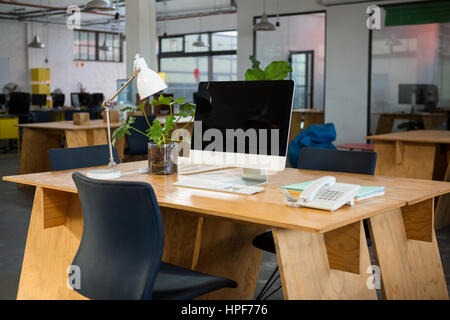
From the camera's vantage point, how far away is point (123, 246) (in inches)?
77.5

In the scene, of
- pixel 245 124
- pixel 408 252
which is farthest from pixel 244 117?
pixel 408 252

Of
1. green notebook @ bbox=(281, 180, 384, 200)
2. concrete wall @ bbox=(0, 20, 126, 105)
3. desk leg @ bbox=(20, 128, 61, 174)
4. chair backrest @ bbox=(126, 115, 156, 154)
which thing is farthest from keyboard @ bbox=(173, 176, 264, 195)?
concrete wall @ bbox=(0, 20, 126, 105)

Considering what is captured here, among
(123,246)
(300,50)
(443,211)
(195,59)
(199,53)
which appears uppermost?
(199,53)

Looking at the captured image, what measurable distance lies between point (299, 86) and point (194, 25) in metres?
6.38

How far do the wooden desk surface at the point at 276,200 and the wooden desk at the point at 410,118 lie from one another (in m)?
5.88

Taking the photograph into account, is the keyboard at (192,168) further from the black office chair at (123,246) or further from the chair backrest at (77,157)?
the black office chair at (123,246)

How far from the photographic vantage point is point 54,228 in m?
2.88

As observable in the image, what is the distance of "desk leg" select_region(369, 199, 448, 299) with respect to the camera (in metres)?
2.48

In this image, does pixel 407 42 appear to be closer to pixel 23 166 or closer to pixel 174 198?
pixel 23 166

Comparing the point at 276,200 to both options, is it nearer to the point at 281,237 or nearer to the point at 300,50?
the point at 281,237

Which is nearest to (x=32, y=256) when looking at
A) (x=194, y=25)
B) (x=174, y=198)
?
(x=174, y=198)

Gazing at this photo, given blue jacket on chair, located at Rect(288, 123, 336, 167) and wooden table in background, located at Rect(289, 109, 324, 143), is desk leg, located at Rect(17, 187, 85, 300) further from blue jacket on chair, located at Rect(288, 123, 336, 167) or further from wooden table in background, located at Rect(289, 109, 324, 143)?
wooden table in background, located at Rect(289, 109, 324, 143)

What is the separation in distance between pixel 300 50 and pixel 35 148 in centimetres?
667
